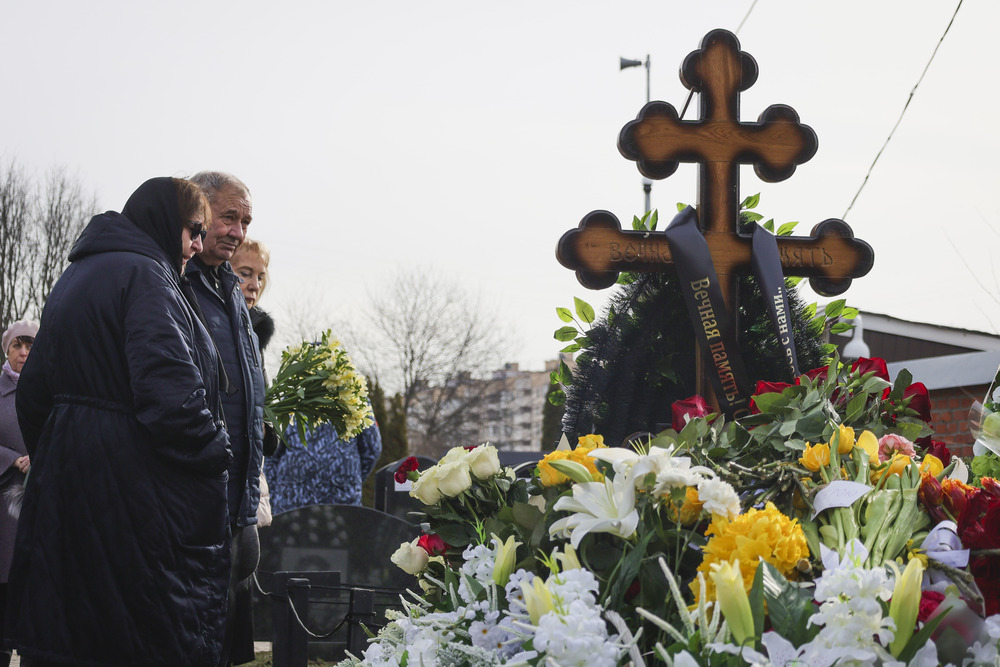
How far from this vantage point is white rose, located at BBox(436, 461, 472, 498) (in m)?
1.56

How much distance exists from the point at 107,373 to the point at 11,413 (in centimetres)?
226

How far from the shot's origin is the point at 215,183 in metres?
3.13

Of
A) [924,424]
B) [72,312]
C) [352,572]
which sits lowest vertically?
[352,572]

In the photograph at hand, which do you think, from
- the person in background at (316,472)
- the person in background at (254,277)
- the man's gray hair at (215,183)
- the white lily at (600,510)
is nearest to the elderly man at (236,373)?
Answer: the man's gray hair at (215,183)

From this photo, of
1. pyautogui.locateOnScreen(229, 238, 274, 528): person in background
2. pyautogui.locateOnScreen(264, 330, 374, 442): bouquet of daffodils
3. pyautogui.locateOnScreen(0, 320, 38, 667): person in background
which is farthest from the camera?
pyautogui.locateOnScreen(0, 320, 38, 667): person in background

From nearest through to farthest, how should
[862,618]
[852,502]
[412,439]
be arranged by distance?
1. [862,618]
2. [852,502]
3. [412,439]

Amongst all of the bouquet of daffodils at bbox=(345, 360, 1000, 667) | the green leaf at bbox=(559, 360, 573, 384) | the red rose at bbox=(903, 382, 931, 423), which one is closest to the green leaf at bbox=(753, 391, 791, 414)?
the bouquet of daffodils at bbox=(345, 360, 1000, 667)

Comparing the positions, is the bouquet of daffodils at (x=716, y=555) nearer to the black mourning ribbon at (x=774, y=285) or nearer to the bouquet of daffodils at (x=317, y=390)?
the black mourning ribbon at (x=774, y=285)

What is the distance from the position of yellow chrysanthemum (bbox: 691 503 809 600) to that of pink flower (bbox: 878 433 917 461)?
1.23 ft

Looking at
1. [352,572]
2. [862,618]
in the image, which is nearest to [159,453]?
[862,618]

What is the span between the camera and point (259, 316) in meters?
3.81

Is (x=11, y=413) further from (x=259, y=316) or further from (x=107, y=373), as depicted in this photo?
(x=107, y=373)

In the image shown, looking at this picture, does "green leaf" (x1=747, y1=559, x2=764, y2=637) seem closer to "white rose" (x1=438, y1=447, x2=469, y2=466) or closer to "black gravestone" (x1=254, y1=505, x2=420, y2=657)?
"white rose" (x1=438, y1=447, x2=469, y2=466)

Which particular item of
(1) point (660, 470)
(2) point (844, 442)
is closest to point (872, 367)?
(2) point (844, 442)
